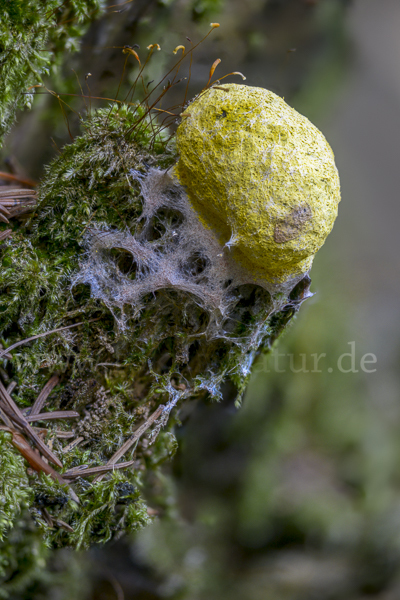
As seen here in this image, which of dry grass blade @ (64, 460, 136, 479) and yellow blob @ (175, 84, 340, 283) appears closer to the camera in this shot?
yellow blob @ (175, 84, 340, 283)

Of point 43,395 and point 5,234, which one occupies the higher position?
point 5,234

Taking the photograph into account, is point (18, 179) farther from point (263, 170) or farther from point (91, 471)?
point (91, 471)

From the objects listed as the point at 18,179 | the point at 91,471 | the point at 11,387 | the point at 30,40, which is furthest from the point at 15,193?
the point at 91,471

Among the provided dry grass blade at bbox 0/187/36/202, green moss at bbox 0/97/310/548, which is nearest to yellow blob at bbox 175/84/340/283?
green moss at bbox 0/97/310/548

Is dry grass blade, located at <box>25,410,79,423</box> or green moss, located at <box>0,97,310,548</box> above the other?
green moss, located at <box>0,97,310,548</box>

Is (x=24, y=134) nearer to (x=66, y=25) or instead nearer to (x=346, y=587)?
(x=66, y=25)

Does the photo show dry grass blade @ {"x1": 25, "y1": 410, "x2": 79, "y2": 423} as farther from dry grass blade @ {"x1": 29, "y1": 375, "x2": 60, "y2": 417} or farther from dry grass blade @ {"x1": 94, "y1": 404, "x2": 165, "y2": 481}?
dry grass blade @ {"x1": 94, "y1": 404, "x2": 165, "y2": 481}

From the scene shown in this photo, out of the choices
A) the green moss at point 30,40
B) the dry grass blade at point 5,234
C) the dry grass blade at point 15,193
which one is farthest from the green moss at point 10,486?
the green moss at point 30,40
